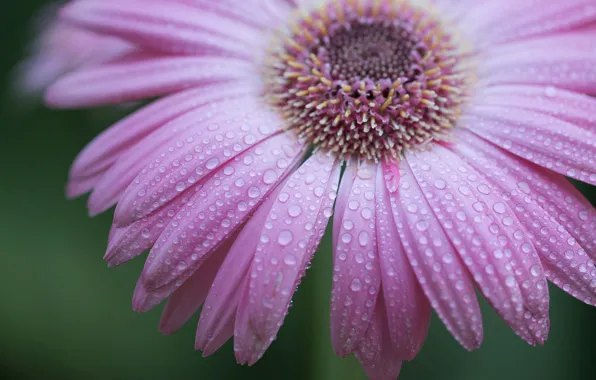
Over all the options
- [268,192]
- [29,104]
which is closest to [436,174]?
[268,192]

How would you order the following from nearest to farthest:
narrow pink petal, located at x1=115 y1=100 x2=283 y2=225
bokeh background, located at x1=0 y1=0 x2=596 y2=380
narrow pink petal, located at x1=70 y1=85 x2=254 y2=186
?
narrow pink petal, located at x1=115 y1=100 x2=283 y2=225 → narrow pink petal, located at x1=70 y1=85 x2=254 y2=186 → bokeh background, located at x1=0 y1=0 x2=596 y2=380

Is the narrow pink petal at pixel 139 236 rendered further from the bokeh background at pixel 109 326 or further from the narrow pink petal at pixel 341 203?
the bokeh background at pixel 109 326

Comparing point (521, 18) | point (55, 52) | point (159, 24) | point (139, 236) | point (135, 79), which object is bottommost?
point (139, 236)

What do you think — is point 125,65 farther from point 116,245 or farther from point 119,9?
point 116,245

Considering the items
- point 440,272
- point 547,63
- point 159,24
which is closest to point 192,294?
point 440,272

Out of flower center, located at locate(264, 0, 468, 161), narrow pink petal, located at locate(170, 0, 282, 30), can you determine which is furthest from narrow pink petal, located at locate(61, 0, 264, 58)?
flower center, located at locate(264, 0, 468, 161)

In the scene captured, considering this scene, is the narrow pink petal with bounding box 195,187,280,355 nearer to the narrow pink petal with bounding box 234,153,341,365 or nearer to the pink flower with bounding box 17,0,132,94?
the narrow pink petal with bounding box 234,153,341,365

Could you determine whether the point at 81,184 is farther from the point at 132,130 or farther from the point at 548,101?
the point at 548,101
